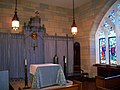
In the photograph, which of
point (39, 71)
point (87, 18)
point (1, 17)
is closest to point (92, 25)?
point (87, 18)

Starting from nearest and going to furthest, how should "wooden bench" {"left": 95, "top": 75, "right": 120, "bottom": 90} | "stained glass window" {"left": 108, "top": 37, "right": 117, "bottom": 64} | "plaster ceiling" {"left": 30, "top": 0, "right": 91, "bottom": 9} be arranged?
"wooden bench" {"left": 95, "top": 75, "right": 120, "bottom": 90} < "stained glass window" {"left": 108, "top": 37, "right": 117, "bottom": 64} < "plaster ceiling" {"left": 30, "top": 0, "right": 91, "bottom": 9}

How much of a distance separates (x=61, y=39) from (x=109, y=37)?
2.06 metres

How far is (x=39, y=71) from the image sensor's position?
389 centimetres

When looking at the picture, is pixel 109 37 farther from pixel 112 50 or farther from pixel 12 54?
pixel 12 54

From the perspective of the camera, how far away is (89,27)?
589cm

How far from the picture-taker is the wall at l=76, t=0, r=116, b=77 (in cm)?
549

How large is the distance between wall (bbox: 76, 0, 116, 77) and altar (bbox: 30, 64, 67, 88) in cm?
214

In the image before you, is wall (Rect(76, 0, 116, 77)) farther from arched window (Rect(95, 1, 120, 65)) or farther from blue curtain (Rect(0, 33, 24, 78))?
blue curtain (Rect(0, 33, 24, 78))

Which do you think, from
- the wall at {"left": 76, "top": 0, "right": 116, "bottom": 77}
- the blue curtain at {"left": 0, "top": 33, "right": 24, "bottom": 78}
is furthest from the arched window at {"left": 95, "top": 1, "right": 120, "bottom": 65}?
the blue curtain at {"left": 0, "top": 33, "right": 24, "bottom": 78}

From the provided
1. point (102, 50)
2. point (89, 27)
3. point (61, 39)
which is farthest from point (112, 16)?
point (61, 39)

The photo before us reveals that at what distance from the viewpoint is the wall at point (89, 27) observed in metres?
5.49

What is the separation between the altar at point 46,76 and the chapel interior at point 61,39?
0.11 ft

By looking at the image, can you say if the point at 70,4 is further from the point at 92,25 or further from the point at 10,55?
the point at 10,55

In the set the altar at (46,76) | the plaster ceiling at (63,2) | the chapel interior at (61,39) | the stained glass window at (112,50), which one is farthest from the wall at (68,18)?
the altar at (46,76)
